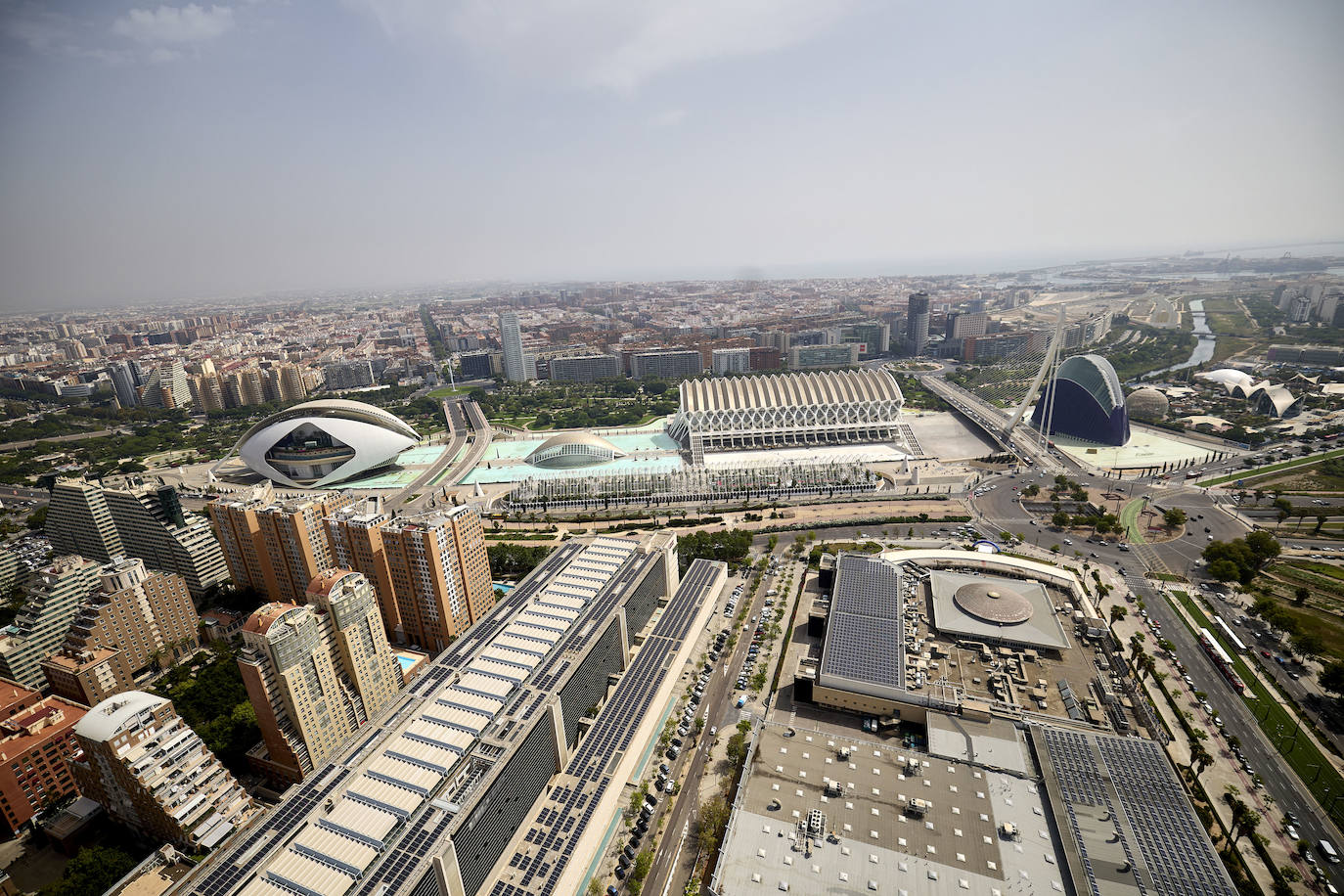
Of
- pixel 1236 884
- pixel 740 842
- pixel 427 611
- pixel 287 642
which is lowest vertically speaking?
pixel 1236 884

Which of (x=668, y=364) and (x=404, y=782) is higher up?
(x=668, y=364)

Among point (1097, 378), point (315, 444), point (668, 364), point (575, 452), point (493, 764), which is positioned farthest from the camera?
point (668, 364)

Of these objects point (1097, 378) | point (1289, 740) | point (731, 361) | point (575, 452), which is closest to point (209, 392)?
point (575, 452)

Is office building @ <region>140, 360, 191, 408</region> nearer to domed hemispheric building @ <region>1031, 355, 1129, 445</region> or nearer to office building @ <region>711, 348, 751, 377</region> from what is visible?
office building @ <region>711, 348, 751, 377</region>

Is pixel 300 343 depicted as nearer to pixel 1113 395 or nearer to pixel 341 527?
pixel 341 527

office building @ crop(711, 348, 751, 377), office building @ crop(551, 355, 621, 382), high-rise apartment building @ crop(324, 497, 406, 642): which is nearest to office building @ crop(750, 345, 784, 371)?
office building @ crop(711, 348, 751, 377)

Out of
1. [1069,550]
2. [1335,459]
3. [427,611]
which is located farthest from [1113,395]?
[427,611]

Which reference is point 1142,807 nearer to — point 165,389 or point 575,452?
point 575,452
